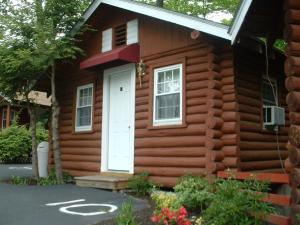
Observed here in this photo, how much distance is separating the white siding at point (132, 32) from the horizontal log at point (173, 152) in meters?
3.03

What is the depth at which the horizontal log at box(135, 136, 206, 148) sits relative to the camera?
9393 mm

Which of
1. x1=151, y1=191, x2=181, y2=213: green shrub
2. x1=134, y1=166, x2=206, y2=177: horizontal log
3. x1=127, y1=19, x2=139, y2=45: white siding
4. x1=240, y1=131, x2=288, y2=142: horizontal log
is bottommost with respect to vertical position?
x1=151, y1=191, x2=181, y2=213: green shrub

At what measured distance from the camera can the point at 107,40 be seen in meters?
12.3

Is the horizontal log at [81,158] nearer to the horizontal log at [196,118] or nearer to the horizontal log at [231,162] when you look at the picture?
the horizontal log at [196,118]

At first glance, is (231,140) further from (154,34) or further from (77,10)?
(77,10)

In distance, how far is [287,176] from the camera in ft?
21.1

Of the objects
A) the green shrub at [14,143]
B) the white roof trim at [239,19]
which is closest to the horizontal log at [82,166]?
the white roof trim at [239,19]

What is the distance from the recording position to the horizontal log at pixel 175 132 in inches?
370

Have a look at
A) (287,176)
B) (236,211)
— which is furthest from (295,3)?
(236,211)

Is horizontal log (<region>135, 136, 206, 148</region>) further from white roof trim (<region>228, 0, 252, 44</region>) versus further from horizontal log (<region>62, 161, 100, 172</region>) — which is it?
white roof trim (<region>228, 0, 252, 44</region>)

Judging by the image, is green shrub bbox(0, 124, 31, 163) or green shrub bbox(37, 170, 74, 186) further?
green shrub bbox(0, 124, 31, 163)

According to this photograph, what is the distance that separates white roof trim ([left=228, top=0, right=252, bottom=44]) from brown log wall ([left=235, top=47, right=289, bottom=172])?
1.60 m

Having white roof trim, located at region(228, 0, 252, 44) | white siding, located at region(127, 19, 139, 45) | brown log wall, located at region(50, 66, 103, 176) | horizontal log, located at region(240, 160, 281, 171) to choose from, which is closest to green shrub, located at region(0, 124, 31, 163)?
brown log wall, located at region(50, 66, 103, 176)

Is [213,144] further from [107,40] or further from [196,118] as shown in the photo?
[107,40]
